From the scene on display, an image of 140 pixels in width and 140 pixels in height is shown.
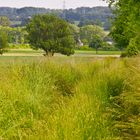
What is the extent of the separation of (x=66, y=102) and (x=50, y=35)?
237 ft

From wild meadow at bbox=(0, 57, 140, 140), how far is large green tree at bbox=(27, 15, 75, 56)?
6310 cm

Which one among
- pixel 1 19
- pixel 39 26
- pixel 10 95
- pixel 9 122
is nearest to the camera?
pixel 9 122

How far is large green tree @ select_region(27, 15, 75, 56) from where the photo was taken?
7694cm

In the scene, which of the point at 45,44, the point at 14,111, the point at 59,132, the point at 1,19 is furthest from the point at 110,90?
the point at 1,19

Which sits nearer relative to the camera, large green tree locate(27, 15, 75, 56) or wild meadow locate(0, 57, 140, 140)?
wild meadow locate(0, 57, 140, 140)

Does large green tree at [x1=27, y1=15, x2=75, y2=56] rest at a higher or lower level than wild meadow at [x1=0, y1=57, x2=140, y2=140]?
lower

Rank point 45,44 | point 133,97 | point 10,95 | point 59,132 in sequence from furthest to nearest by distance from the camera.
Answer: point 45,44 < point 10,95 < point 133,97 < point 59,132

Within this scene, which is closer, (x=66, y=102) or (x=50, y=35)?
(x=66, y=102)

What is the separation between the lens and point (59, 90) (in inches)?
420

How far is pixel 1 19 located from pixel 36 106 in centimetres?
14424

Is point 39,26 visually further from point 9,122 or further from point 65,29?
point 9,122

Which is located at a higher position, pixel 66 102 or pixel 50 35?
pixel 66 102

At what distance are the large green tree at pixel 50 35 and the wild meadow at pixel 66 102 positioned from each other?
63095 mm

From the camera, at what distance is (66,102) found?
793 centimetres
